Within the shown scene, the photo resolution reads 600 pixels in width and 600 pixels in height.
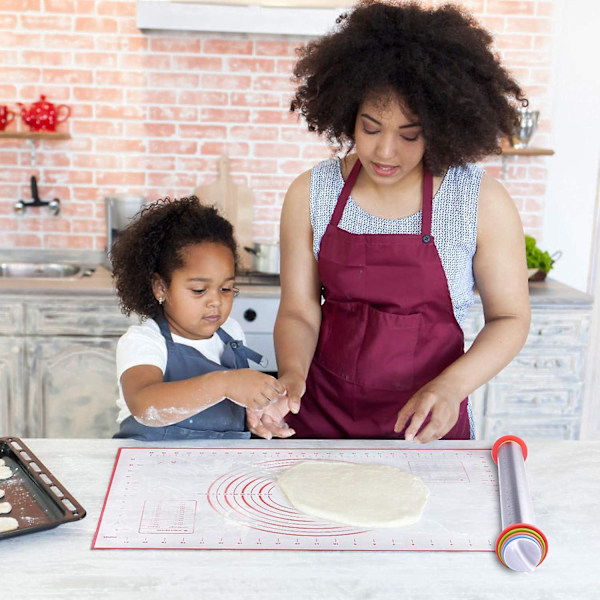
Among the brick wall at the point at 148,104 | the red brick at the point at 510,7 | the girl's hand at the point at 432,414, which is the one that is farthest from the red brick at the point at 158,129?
the girl's hand at the point at 432,414

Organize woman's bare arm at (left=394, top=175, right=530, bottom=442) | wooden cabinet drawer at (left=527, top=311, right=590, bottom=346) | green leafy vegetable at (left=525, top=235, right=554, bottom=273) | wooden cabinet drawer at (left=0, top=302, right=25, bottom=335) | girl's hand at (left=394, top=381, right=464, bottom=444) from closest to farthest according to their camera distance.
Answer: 1. girl's hand at (left=394, top=381, right=464, bottom=444)
2. woman's bare arm at (left=394, top=175, right=530, bottom=442)
3. wooden cabinet drawer at (left=0, top=302, right=25, bottom=335)
4. wooden cabinet drawer at (left=527, top=311, right=590, bottom=346)
5. green leafy vegetable at (left=525, top=235, right=554, bottom=273)

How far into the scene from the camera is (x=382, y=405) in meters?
1.65

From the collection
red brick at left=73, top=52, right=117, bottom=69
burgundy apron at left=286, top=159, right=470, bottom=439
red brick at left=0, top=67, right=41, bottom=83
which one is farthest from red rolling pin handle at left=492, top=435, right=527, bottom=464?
red brick at left=0, top=67, right=41, bottom=83

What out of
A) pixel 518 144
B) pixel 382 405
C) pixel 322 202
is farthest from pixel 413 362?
pixel 518 144

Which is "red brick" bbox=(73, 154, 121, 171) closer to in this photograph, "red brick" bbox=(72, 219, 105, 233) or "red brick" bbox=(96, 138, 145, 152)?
"red brick" bbox=(96, 138, 145, 152)

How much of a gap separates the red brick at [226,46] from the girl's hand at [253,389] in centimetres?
212

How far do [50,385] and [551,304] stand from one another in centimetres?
183

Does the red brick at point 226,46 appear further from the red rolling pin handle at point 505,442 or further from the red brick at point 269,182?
the red rolling pin handle at point 505,442

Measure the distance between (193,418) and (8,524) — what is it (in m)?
0.55

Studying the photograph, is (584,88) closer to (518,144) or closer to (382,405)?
(518,144)

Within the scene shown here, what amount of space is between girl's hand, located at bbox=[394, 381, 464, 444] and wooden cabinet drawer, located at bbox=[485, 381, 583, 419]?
1577 millimetres

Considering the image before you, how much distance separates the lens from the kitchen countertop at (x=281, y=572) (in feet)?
3.13

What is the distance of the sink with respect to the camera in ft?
10.4

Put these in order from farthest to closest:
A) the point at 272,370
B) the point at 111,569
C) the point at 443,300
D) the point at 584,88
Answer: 1. the point at 584,88
2. the point at 272,370
3. the point at 443,300
4. the point at 111,569
